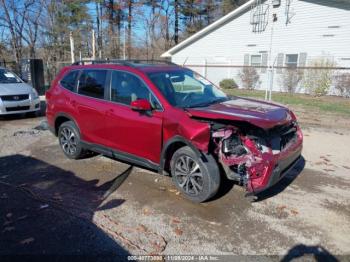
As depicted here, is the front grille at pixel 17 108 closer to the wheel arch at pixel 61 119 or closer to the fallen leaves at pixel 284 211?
the wheel arch at pixel 61 119

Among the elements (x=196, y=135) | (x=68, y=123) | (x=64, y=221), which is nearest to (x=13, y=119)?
(x=68, y=123)

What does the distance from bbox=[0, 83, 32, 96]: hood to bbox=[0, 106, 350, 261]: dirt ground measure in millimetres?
4276

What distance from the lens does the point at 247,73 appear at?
63.9 feet

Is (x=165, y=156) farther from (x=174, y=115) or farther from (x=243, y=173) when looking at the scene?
(x=243, y=173)

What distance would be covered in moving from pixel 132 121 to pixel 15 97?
6.53 meters

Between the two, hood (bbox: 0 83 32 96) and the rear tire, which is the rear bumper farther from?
the rear tire

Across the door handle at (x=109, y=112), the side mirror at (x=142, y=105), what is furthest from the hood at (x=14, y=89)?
the side mirror at (x=142, y=105)

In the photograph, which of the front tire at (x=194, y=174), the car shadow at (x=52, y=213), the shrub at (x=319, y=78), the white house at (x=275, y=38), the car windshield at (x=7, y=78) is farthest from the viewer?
the white house at (x=275, y=38)

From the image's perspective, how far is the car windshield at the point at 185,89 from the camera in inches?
177

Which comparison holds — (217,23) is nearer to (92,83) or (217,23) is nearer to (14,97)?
(14,97)

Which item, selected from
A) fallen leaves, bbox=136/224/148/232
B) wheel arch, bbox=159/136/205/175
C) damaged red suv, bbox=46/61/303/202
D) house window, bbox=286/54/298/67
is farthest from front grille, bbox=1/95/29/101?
house window, bbox=286/54/298/67

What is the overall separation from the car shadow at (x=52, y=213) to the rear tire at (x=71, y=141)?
1.68ft

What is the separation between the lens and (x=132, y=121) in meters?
4.62

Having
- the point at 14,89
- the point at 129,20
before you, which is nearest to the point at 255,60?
the point at 14,89
